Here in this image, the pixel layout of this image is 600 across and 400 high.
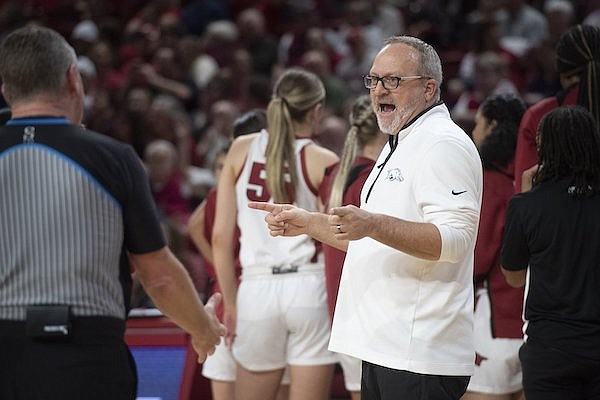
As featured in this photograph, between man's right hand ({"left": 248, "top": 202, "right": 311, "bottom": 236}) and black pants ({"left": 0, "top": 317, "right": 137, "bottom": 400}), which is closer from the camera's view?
black pants ({"left": 0, "top": 317, "right": 137, "bottom": 400})

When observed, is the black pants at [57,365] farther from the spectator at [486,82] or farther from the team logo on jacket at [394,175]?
the spectator at [486,82]

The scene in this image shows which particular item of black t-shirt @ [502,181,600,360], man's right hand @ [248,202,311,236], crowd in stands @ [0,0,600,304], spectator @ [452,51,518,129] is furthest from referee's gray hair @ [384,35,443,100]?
spectator @ [452,51,518,129]

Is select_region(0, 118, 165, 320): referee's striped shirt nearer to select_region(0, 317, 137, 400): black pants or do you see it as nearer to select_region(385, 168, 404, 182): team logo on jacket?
select_region(0, 317, 137, 400): black pants

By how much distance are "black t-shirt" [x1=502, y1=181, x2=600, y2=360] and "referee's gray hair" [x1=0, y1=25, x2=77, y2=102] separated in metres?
2.11

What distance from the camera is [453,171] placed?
363 centimetres

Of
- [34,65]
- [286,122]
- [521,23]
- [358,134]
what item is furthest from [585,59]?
[521,23]

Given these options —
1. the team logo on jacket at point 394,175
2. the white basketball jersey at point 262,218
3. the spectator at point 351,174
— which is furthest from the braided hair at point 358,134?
the team logo on jacket at point 394,175

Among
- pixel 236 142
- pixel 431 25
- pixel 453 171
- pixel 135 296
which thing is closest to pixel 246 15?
pixel 431 25

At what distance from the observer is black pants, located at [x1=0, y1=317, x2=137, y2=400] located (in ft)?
10.4

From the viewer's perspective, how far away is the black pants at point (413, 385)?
144 inches

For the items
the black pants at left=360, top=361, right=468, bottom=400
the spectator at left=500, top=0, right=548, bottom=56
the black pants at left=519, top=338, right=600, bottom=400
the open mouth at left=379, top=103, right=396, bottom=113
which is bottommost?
the black pants at left=519, top=338, right=600, bottom=400

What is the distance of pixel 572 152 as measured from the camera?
454cm

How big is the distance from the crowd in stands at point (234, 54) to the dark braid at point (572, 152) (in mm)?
5413

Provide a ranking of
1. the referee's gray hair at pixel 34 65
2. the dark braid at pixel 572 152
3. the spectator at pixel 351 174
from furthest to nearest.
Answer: the spectator at pixel 351 174 → the dark braid at pixel 572 152 → the referee's gray hair at pixel 34 65
